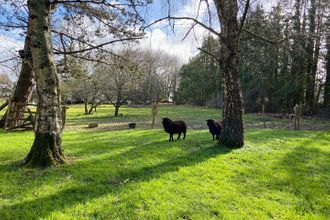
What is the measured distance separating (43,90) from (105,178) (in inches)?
94.2

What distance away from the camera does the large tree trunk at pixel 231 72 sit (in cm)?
866

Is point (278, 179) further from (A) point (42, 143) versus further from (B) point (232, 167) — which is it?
(A) point (42, 143)

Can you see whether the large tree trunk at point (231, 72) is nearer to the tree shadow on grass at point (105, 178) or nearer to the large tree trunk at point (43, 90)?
the tree shadow on grass at point (105, 178)

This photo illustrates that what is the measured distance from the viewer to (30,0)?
6113 millimetres

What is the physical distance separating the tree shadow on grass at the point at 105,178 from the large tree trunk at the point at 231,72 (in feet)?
2.46

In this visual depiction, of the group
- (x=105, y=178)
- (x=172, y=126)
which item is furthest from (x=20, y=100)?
(x=105, y=178)

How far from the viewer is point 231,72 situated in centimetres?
873

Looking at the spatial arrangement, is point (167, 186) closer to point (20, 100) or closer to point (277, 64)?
point (20, 100)

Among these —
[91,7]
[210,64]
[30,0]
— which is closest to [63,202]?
[30,0]

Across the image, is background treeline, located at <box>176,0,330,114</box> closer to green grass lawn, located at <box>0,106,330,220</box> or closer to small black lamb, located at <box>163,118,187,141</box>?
small black lamb, located at <box>163,118,187,141</box>

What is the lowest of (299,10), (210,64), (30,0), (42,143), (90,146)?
(90,146)

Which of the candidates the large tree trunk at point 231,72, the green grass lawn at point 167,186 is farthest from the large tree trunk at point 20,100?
the large tree trunk at point 231,72

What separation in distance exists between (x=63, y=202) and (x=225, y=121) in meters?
5.80

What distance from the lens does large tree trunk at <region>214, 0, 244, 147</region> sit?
8656mm
